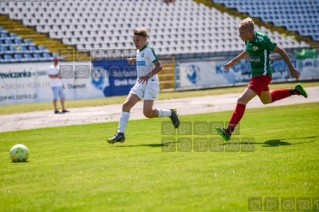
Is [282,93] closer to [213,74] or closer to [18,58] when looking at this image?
[18,58]

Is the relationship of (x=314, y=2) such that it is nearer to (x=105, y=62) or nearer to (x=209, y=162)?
(x=105, y=62)

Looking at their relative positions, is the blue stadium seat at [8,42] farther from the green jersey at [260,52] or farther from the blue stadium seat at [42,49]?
the green jersey at [260,52]

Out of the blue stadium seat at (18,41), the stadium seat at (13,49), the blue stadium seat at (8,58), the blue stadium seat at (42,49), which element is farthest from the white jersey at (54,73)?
the blue stadium seat at (18,41)

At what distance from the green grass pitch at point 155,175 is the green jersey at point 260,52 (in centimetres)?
128

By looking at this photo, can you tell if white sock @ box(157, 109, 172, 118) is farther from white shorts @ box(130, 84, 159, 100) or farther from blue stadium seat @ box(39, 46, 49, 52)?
blue stadium seat @ box(39, 46, 49, 52)

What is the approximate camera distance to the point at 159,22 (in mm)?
39656

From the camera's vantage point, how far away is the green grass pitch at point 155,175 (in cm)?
640

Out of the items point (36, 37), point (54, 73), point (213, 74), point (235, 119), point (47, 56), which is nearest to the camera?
point (235, 119)

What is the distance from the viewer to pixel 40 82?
28531 mm

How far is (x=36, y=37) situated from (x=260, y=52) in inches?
928

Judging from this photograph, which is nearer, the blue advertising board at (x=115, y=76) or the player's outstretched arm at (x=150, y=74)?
the player's outstretched arm at (x=150, y=74)

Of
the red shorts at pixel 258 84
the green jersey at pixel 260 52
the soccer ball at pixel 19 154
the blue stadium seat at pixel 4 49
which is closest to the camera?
the soccer ball at pixel 19 154

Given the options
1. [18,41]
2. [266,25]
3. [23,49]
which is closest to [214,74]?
[266,25]

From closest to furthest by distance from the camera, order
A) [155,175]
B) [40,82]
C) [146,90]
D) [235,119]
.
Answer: [155,175] → [235,119] → [146,90] → [40,82]
